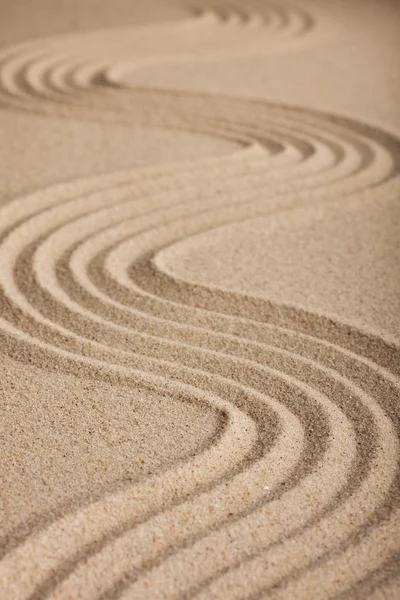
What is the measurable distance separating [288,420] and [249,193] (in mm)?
3225

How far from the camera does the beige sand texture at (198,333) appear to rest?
3.58 m

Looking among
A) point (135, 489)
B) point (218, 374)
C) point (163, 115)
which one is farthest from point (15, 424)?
point (163, 115)

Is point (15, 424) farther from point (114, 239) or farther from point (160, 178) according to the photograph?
point (160, 178)

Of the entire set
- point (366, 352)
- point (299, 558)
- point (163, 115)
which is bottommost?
Answer: point (299, 558)

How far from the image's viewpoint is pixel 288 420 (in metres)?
4.42

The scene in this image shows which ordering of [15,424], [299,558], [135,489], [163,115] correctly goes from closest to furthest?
[299,558] < [135,489] < [15,424] < [163,115]

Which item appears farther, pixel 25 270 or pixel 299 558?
pixel 25 270

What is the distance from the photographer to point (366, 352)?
5016 mm

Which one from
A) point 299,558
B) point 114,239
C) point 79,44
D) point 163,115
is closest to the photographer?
point 299,558

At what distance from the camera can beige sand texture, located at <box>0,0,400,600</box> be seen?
3.58 metres

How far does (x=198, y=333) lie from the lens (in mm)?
5203

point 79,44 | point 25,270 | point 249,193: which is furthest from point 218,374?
point 79,44

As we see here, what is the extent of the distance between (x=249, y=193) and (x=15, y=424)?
145 inches

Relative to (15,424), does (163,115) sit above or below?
above
